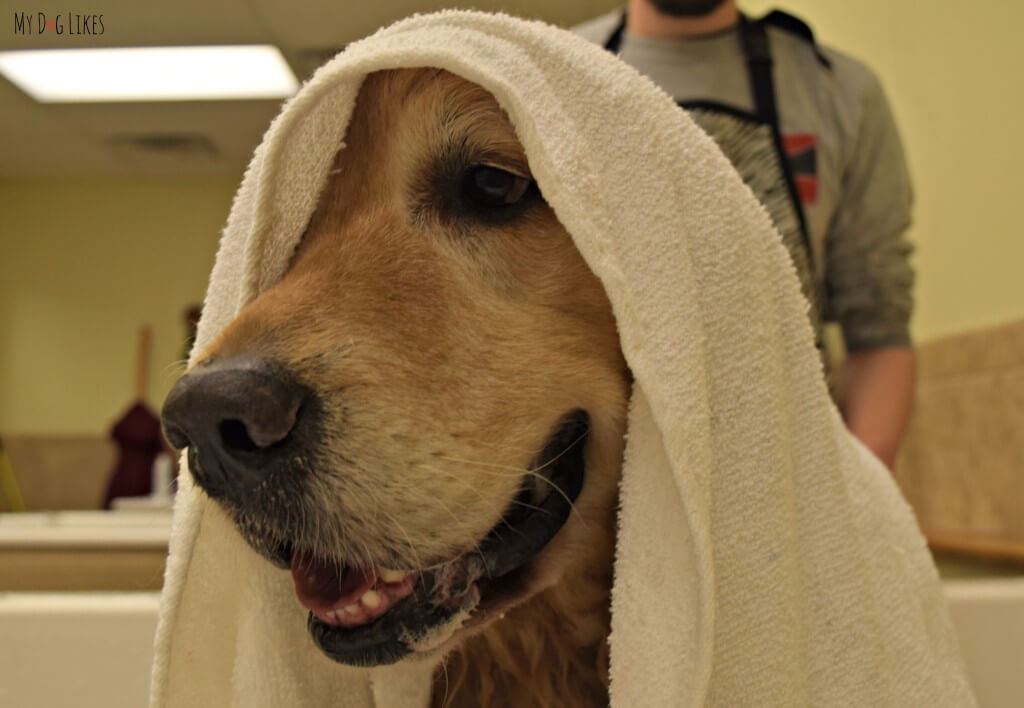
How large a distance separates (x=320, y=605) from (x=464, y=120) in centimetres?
47

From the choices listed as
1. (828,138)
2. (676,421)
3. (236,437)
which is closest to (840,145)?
(828,138)

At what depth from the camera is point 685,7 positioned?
1341 millimetres

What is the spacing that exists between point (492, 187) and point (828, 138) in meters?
0.77

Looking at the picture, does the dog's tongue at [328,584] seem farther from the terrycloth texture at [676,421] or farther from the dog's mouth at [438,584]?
the terrycloth texture at [676,421]

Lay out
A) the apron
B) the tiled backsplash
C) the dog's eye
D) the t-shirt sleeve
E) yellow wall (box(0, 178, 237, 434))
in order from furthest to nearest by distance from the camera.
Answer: the tiled backsplash, the t-shirt sleeve, the apron, yellow wall (box(0, 178, 237, 434)), the dog's eye

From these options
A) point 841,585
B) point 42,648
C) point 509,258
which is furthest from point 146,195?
point 841,585

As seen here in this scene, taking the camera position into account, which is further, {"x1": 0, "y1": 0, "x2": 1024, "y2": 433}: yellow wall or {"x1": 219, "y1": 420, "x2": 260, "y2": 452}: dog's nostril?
{"x1": 0, "y1": 0, "x2": 1024, "y2": 433}: yellow wall

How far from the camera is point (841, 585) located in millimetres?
725

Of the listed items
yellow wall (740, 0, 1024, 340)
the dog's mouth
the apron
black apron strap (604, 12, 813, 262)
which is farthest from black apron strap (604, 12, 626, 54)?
the dog's mouth

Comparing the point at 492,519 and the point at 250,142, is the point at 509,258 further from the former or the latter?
the point at 250,142

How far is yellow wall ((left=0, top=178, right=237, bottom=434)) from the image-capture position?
1146 millimetres

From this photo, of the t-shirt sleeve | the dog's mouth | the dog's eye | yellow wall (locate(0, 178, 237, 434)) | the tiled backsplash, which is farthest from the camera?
the tiled backsplash

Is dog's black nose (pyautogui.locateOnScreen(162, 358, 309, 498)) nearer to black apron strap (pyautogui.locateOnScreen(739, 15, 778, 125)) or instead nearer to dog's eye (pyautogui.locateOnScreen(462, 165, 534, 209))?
dog's eye (pyautogui.locateOnScreen(462, 165, 534, 209))

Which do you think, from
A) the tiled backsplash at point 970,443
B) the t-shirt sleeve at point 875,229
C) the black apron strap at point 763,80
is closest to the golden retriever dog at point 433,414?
the black apron strap at point 763,80
